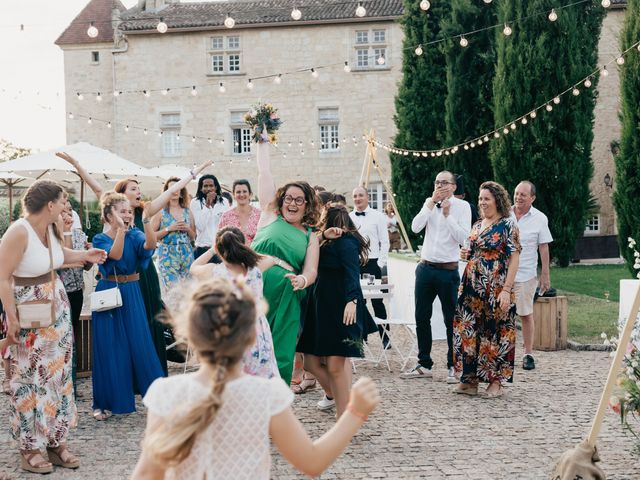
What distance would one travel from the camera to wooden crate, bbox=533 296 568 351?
10328mm

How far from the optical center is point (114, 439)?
6.31 metres

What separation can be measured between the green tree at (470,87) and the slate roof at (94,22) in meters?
15.9

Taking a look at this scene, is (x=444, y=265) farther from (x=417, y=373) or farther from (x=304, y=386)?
(x=304, y=386)

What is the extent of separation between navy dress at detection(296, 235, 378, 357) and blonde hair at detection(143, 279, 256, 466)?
405 centimetres

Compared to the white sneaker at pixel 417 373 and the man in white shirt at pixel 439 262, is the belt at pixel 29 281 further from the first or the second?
the white sneaker at pixel 417 373

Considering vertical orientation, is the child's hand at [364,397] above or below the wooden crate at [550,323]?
above

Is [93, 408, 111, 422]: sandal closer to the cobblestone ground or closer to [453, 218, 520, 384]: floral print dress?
the cobblestone ground

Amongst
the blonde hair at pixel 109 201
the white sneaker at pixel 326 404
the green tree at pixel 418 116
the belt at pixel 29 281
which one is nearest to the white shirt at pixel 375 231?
the white sneaker at pixel 326 404

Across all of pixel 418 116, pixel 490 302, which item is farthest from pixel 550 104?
pixel 490 302

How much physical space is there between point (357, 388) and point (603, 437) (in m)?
4.40

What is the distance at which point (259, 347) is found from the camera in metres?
4.96

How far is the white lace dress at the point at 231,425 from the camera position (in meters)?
2.42

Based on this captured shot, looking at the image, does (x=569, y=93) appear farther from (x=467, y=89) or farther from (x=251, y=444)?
(x=251, y=444)

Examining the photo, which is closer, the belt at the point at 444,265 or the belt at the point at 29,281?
the belt at the point at 29,281
